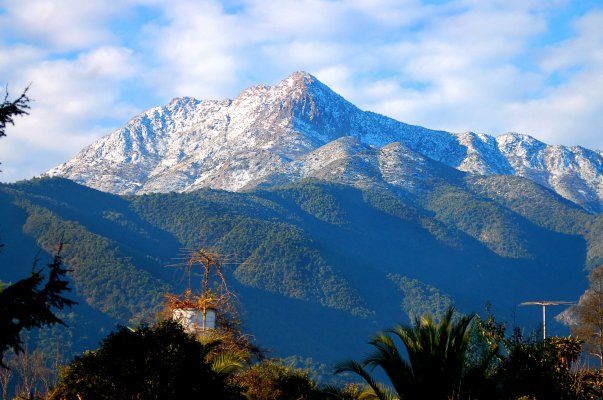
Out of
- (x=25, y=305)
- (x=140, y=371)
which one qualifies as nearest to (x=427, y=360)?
(x=140, y=371)

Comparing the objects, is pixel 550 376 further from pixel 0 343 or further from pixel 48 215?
pixel 48 215

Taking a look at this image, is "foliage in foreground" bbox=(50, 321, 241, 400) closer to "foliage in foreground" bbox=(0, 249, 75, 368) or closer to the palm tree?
the palm tree

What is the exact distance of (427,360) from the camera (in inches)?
797

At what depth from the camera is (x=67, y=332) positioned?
463ft

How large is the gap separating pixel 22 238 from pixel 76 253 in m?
13.4

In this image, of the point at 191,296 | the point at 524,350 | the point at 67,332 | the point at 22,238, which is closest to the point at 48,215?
the point at 22,238

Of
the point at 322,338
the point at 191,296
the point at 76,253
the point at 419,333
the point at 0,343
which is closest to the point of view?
the point at 0,343

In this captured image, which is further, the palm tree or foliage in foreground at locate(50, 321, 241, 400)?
the palm tree

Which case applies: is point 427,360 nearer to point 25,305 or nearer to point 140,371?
point 140,371

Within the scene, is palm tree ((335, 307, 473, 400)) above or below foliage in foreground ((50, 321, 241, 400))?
above

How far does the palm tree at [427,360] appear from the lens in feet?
66.2

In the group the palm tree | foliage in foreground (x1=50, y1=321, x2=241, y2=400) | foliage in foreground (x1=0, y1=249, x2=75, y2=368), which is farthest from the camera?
the palm tree

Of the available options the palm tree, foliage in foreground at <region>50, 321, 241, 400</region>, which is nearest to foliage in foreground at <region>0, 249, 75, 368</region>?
foliage in foreground at <region>50, 321, 241, 400</region>

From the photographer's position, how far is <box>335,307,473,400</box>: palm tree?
20172 mm
